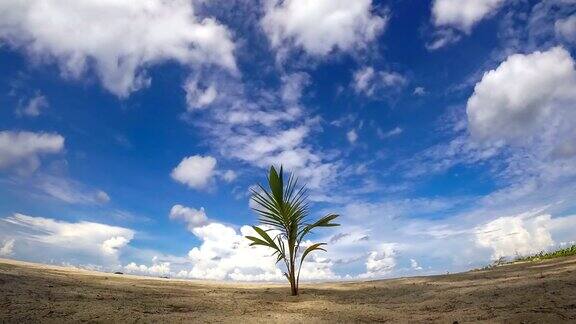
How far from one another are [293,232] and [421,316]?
462cm

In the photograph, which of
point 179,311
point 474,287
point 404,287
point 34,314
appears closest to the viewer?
point 34,314

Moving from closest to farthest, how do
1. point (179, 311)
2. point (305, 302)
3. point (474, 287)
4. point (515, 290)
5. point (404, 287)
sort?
point (179, 311)
point (515, 290)
point (305, 302)
point (474, 287)
point (404, 287)

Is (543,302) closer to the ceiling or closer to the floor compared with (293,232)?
closer to the floor

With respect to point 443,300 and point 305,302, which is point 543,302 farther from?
point 305,302

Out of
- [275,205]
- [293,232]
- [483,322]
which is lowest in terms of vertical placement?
[483,322]

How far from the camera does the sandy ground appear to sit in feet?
17.3

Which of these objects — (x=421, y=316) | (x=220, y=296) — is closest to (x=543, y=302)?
(x=421, y=316)

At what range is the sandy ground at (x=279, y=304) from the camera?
17.3 ft

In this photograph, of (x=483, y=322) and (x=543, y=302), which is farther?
(x=543, y=302)

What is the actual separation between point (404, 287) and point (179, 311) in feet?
19.6

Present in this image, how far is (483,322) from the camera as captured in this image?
509 cm

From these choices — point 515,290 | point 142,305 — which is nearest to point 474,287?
point 515,290

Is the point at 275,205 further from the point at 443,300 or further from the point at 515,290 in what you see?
the point at 515,290

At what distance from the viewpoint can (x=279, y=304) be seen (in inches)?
306
